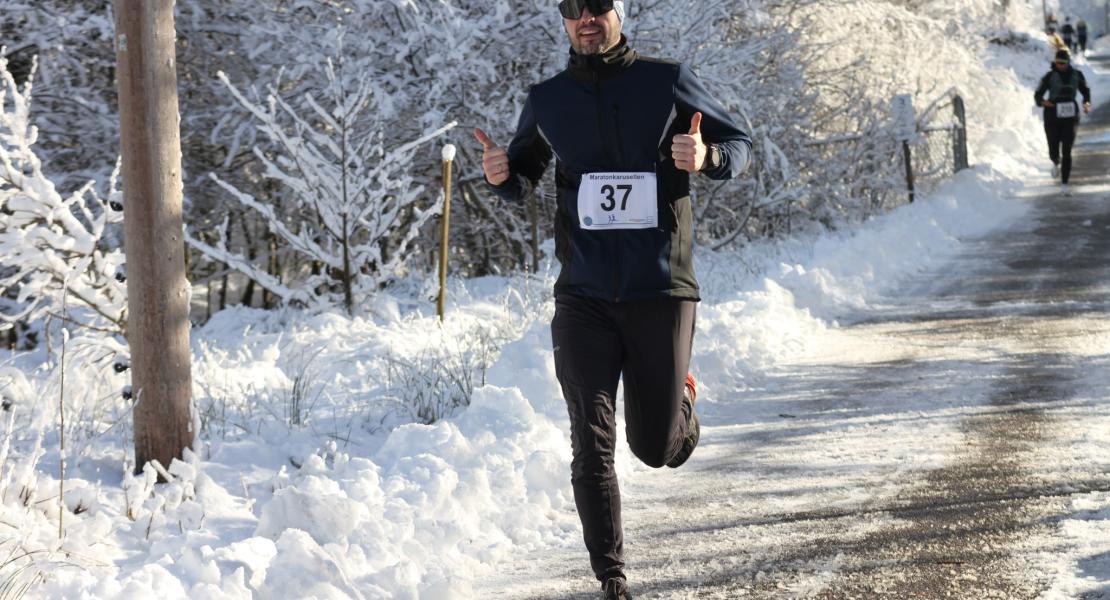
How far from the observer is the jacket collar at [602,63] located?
13.8ft

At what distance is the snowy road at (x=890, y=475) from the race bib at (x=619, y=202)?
1207 mm

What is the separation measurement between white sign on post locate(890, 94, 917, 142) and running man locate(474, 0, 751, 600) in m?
15.3

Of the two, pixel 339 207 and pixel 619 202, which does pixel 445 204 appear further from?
pixel 619 202

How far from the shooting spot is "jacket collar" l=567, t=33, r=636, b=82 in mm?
4211

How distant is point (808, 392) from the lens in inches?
301

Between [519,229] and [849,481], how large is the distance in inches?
395

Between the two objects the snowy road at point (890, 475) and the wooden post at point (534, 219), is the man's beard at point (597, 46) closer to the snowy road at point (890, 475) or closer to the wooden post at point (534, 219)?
the snowy road at point (890, 475)


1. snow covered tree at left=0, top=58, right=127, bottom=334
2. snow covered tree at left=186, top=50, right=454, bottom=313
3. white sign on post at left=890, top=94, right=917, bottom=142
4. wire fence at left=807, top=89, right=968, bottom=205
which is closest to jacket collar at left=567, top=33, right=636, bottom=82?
snow covered tree at left=0, top=58, right=127, bottom=334

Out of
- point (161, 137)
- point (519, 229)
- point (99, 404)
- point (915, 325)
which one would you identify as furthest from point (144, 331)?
point (519, 229)

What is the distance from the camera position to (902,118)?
19.0 m

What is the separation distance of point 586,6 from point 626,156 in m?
0.49

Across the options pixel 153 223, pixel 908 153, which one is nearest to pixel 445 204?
pixel 153 223

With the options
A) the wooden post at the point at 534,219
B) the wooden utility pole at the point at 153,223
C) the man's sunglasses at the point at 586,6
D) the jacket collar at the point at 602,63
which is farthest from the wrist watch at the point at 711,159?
the wooden post at the point at 534,219

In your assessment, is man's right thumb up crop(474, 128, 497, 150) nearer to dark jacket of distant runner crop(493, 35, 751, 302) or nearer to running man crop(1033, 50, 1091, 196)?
dark jacket of distant runner crop(493, 35, 751, 302)
